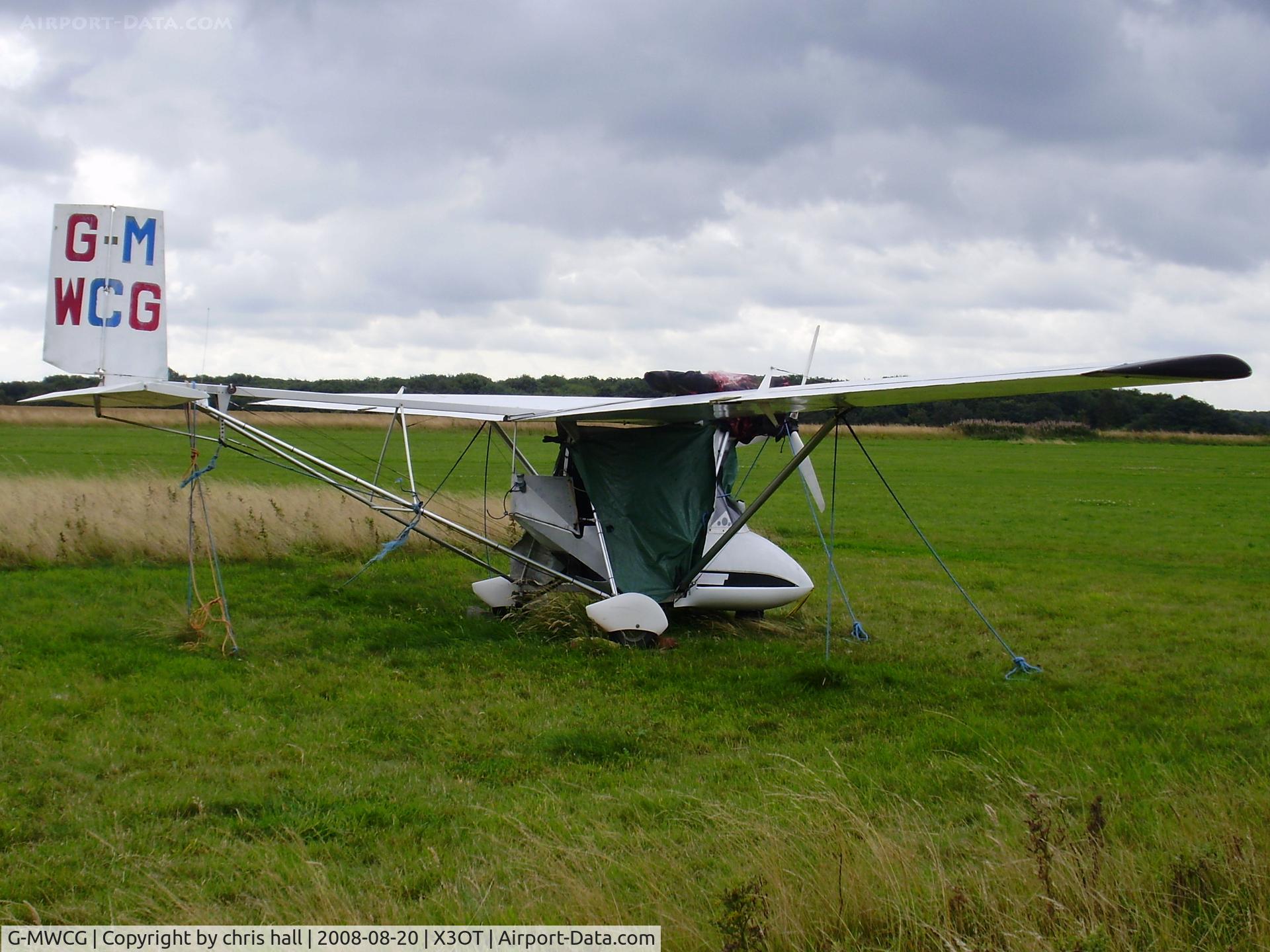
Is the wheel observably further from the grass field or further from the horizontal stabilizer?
the horizontal stabilizer

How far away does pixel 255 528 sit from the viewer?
44.1 ft

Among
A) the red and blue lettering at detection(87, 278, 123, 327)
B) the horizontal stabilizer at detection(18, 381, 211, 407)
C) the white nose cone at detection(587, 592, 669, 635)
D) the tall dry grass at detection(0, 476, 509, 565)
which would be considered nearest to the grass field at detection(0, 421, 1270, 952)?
the tall dry grass at detection(0, 476, 509, 565)

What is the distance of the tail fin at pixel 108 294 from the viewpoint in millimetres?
7430

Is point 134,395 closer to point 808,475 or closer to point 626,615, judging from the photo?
point 626,615

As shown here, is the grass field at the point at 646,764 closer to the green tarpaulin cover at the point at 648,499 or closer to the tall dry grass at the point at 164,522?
the tall dry grass at the point at 164,522

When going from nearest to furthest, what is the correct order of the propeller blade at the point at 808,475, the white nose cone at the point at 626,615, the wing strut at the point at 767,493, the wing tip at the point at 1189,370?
the wing tip at the point at 1189,370 < the wing strut at the point at 767,493 < the white nose cone at the point at 626,615 < the propeller blade at the point at 808,475

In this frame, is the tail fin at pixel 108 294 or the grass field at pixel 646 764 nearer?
the grass field at pixel 646 764

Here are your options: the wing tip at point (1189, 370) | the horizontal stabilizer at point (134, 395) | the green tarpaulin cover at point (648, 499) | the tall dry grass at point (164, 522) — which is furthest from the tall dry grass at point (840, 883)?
the tall dry grass at point (164, 522)

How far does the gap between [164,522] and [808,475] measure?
850 centimetres

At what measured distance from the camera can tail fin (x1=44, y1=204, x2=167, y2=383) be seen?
743 centimetres

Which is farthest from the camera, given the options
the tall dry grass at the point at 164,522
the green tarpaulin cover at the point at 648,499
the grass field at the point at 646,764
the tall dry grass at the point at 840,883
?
the tall dry grass at the point at 164,522

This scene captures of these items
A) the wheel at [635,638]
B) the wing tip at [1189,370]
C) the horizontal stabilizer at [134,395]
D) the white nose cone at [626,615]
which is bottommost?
the wheel at [635,638]

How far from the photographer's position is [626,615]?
8.87 m

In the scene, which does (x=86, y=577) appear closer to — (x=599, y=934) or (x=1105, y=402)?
(x=599, y=934)
